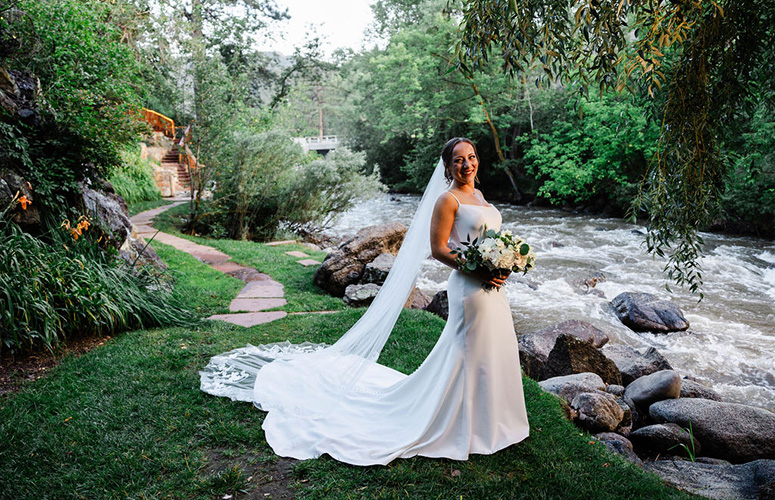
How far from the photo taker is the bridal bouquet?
9.96ft

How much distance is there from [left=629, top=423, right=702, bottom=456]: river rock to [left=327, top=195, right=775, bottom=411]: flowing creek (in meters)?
2.04

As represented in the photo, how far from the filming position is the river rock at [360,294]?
7.34 meters

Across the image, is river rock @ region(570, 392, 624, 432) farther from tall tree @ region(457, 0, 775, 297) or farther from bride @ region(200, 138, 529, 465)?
tall tree @ region(457, 0, 775, 297)

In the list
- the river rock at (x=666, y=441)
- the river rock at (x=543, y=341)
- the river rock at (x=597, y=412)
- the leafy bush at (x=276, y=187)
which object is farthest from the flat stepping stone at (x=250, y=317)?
the leafy bush at (x=276, y=187)

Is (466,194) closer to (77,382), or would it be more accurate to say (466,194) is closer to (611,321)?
(77,382)

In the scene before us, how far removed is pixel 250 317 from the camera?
20.5 ft

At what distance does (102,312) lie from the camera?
5074 mm

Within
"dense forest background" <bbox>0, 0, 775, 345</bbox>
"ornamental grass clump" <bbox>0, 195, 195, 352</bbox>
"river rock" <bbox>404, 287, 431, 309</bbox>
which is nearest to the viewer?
"dense forest background" <bbox>0, 0, 775, 345</bbox>

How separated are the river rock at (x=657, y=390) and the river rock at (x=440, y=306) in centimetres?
275

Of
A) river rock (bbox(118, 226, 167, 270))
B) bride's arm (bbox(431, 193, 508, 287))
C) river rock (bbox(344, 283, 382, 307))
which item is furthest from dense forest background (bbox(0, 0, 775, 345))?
river rock (bbox(344, 283, 382, 307))

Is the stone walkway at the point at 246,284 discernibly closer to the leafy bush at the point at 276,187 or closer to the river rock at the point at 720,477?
the leafy bush at the point at 276,187

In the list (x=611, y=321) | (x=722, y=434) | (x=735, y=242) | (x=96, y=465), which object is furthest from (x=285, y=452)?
(x=735, y=242)

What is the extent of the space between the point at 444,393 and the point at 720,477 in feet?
7.42

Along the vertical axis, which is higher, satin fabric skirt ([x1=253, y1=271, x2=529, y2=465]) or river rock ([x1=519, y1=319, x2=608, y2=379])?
satin fabric skirt ([x1=253, y1=271, x2=529, y2=465])
